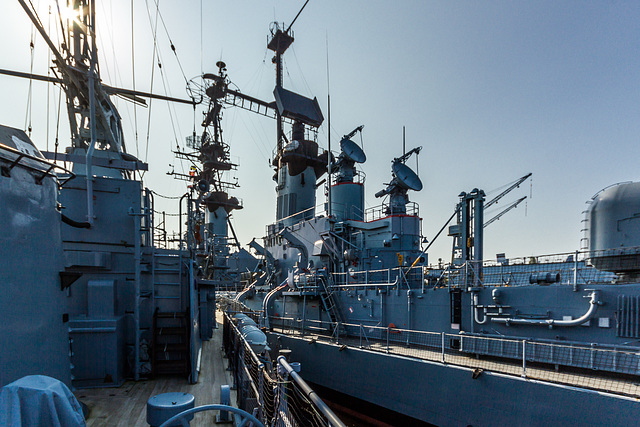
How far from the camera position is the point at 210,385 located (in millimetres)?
6047

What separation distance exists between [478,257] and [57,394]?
10812 millimetres

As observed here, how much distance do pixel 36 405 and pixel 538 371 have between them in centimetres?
927

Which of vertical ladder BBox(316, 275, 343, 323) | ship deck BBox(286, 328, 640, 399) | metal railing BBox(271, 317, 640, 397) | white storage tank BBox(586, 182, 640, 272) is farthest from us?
vertical ladder BBox(316, 275, 343, 323)

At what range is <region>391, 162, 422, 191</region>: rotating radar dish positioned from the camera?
17.0m

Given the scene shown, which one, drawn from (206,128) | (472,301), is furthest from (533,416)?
(206,128)

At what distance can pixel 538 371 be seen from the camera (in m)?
7.84

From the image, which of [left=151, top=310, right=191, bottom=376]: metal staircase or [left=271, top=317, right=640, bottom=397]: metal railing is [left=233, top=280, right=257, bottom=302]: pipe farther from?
[left=151, top=310, right=191, bottom=376]: metal staircase

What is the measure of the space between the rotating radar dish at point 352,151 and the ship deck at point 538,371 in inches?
422

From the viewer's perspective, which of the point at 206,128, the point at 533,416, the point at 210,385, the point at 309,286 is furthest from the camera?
the point at 206,128

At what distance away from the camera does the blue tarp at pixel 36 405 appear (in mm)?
2057

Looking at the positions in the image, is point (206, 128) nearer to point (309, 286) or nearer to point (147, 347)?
point (309, 286)

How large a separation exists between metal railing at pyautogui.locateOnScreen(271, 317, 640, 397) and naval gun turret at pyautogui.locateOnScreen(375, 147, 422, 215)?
7.61m

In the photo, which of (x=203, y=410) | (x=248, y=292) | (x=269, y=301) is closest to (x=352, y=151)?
(x=269, y=301)

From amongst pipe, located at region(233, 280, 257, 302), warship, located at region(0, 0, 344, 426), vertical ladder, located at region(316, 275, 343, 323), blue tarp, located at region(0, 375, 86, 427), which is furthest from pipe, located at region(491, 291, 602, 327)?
pipe, located at region(233, 280, 257, 302)
